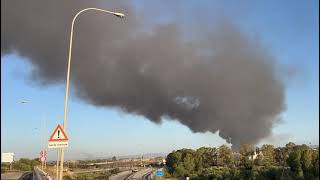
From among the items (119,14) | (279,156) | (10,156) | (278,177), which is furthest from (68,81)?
(279,156)

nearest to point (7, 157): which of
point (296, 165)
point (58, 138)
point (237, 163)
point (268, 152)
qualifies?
point (58, 138)

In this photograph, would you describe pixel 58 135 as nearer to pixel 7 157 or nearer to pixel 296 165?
pixel 7 157

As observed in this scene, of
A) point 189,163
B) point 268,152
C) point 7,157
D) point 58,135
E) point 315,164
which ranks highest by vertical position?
point 268,152

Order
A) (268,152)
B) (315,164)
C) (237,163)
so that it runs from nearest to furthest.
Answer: (315,164) → (237,163) → (268,152)

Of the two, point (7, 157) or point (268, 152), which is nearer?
point (7, 157)

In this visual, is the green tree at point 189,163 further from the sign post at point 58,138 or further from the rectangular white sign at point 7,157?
the sign post at point 58,138

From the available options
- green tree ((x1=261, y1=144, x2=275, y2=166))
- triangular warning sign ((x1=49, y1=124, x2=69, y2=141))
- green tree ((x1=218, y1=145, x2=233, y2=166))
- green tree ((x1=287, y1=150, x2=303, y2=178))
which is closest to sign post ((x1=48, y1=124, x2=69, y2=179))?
triangular warning sign ((x1=49, y1=124, x2=69, y2=141))

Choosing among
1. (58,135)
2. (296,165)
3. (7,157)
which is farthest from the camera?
(296,165)

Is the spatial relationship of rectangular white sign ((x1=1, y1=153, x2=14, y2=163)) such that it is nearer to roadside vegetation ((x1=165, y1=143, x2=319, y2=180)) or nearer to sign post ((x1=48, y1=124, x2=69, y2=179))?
sign post ((x1=48, y1=124, x2=69, y2=179))

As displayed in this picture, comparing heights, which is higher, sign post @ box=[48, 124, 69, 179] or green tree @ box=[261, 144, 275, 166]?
green tree @ box=[261, 144, 275, 166]

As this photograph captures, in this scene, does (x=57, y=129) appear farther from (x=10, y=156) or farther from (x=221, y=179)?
(x=221, y=179)

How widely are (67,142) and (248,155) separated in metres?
182

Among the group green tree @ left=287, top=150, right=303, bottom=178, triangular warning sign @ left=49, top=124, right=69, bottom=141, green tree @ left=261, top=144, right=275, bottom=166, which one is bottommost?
green tree @ left=287, top=150, right=303, bottom=178

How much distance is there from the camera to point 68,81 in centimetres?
2730
